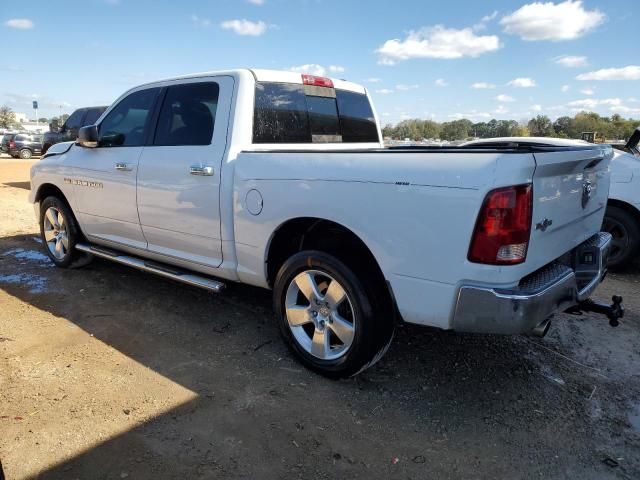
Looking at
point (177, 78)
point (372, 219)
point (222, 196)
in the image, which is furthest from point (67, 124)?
point (372, 219)

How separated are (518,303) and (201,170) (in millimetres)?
2372

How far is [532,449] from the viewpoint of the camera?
2537mm

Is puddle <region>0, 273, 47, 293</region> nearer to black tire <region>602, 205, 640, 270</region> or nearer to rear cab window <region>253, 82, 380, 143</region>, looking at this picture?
rear cab window <region>253, 82, 380, 143</region>

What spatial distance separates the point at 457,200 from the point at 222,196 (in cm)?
178

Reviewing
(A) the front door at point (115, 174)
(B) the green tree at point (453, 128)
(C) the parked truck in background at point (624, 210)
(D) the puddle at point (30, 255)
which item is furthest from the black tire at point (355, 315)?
(B) the green tree at point (453, 128)

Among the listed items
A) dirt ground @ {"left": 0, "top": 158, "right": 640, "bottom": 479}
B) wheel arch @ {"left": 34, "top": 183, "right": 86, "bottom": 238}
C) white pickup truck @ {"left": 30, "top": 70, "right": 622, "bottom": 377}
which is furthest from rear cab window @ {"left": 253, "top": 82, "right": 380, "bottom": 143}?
wheel arch @ {"left": 34, "top": 183, "right": 86, "bottom": 238}

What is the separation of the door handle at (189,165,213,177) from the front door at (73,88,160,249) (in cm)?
82

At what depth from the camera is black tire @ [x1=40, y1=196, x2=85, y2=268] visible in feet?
17.1

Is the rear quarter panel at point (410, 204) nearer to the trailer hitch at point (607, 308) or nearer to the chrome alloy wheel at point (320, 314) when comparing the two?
the chrome alloy wheel at point (320, 314)

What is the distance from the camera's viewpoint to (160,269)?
13.6 feet

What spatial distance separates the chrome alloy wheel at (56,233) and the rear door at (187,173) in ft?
5.49

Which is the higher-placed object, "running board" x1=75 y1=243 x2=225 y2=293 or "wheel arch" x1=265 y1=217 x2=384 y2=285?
"wheel arch" x1=265 y1=217 x2=384 y2=285

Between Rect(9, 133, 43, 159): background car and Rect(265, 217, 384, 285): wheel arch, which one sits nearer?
Rect(265, 217, 384, 285): wheel arch

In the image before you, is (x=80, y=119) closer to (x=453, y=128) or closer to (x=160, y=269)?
(x=453, y=128)
